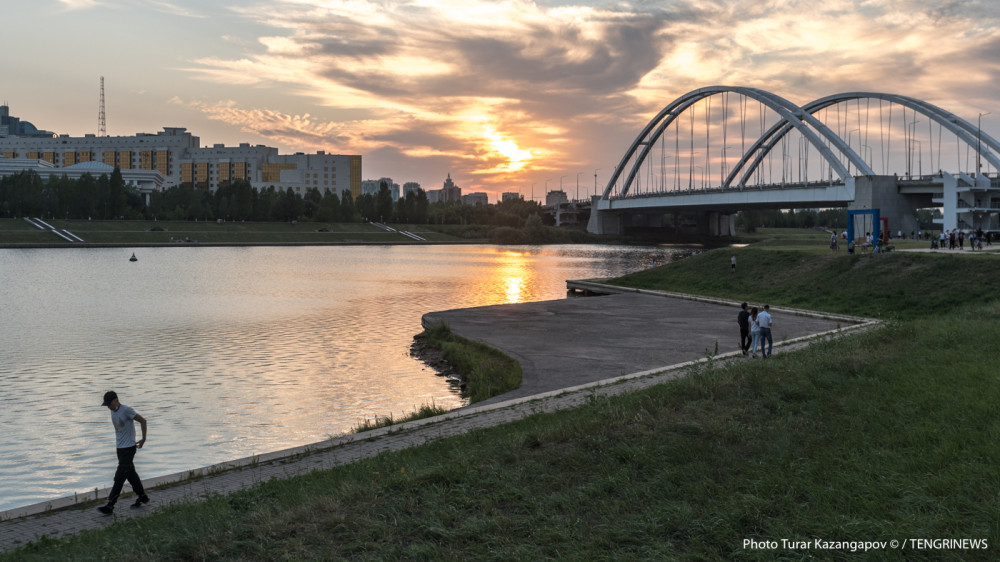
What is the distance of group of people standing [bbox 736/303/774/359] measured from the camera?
67.9 feet

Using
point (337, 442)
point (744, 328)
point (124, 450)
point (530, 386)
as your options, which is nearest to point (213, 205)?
point (744, 328)

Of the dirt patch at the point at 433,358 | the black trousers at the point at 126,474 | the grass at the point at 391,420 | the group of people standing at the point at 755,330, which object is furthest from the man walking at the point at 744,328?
the black trousers at the point at 126,474

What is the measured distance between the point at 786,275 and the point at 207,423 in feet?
111

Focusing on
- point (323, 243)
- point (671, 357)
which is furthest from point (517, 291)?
point (323, 243)

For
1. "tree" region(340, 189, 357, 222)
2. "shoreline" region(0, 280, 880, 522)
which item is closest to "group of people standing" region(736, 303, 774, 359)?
"shoreline" region(0, 280, 880, 522)

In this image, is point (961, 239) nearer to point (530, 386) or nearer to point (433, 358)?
point (433, 358)

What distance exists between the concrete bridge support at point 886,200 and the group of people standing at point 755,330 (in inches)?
2462

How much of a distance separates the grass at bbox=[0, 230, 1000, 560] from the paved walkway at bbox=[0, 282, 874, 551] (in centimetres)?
107

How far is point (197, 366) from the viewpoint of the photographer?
24.1 meters

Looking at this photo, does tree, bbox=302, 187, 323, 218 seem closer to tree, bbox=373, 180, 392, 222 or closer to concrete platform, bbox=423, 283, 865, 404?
tree, bbox=373, 180, 392, 222

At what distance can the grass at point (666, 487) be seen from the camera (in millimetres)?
7629

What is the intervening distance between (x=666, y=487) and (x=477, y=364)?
13.7m

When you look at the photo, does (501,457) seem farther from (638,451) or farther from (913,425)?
(913,425)

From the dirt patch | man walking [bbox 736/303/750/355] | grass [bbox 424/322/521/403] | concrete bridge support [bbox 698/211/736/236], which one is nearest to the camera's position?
grass [bbox 424/322/521/403]
